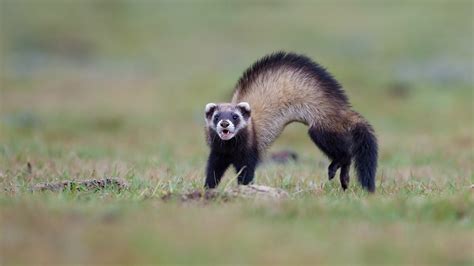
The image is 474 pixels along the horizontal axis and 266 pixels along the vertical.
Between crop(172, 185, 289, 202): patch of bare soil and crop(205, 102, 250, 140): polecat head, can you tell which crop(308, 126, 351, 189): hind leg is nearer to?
crop(205, 102, 250, 140): polecat head

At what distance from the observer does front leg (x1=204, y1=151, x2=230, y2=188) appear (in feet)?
32.3

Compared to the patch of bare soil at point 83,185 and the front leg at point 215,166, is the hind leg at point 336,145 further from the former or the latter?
the patch of bare soil at point 83,185

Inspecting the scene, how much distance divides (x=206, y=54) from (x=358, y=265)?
32.6m

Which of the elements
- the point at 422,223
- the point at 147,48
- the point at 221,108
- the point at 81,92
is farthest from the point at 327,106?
the point at 147,48

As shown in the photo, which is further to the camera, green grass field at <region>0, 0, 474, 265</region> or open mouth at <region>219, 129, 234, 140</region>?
open mouth at <region>219, 129, 234, 140</region>

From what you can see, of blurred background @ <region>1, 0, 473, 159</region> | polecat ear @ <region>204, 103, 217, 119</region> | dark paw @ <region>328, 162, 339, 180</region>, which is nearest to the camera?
polecat ear @ <region>204, 103, 217, 119</region>

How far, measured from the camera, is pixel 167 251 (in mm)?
5523

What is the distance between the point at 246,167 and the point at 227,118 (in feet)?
2.11

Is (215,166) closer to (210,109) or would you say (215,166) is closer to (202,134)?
(210,109)

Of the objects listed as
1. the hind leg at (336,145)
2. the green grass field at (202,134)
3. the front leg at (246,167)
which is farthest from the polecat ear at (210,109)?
the hind leg at (336,145)

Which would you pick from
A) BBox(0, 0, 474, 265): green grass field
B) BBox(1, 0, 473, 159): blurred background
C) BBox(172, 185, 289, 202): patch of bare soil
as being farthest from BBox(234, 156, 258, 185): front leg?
BBox(1, 0, 473, 159): blurred background

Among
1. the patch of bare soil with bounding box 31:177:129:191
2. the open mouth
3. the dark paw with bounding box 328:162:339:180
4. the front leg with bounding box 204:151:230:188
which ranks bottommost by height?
the patch of bare soil with bounding box 31:177:129:191

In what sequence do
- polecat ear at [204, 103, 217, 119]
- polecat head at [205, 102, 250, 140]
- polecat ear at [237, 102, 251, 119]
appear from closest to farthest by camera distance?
polecat head at [205, 102, 250, 140]
polecat ear at [237, 102, 251, 119]
polecat ear at [204, 103, 217, 119]

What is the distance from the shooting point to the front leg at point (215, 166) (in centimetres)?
985
